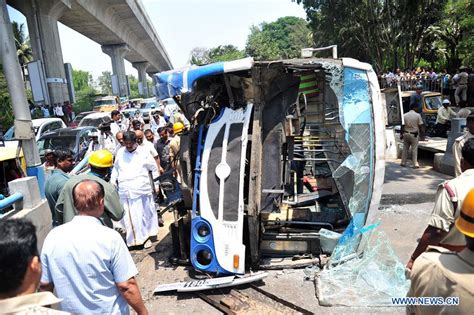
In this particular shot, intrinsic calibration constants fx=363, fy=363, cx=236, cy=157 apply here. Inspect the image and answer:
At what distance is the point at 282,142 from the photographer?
4695mm

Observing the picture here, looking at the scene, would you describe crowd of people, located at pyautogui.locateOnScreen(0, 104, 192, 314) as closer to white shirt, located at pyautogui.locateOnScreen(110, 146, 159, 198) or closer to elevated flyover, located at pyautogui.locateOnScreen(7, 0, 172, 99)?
white shirt, located at pyautogui.locateOnScreen(110, 146, 159, 198)

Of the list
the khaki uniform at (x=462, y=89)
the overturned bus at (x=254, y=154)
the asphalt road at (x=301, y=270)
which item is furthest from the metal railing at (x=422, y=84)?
the overturned bus at (x=254, y=154)

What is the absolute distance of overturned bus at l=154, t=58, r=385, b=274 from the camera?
426cm

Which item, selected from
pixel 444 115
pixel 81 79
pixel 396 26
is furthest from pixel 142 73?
pixel 444 115

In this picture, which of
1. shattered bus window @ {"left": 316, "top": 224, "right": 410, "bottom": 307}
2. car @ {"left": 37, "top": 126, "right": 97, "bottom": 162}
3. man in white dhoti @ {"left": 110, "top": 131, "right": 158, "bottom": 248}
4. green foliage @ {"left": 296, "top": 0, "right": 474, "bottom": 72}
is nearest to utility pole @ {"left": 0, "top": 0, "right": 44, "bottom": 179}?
man in white dhoti @ {"left": 110, "top": 131, "right": 158, "bottom": 248}

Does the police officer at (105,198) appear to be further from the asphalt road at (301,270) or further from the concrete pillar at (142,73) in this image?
the concrete pillar at (142,73)

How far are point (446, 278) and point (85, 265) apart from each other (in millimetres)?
1905

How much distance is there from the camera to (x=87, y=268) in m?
2.15

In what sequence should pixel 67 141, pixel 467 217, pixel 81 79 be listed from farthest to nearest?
pixel 81 79 < pixel 67 141 < pixel 467 217

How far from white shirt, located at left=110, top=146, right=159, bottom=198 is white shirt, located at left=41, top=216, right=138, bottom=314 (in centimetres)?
310

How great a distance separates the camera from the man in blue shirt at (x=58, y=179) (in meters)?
3.91

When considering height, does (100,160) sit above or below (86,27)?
below

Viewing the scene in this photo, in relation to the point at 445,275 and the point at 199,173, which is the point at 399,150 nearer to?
the point at 199,173

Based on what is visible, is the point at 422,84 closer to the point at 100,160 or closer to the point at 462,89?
the point at 462,89
